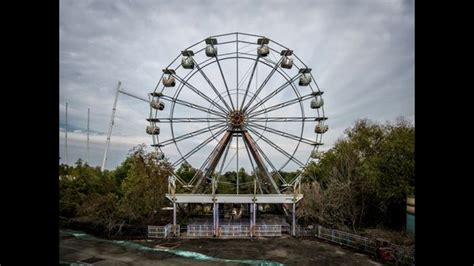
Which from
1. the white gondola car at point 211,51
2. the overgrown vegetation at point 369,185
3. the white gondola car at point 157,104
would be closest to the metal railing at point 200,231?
the overgrown vegetation at point 369,185

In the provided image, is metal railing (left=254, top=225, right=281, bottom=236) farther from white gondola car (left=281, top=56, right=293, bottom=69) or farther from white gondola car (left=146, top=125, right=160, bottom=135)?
white gondola car (left=281, top=56, right=293, bottom=69)

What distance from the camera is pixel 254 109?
14.7m

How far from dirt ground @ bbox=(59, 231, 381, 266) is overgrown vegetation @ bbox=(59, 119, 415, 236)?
77.8 inches

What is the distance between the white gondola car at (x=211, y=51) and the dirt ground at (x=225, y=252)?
886 cm

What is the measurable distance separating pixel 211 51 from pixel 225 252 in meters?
9.42

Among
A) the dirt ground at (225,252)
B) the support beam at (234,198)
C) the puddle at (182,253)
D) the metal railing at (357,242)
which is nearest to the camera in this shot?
the metal railing at (357,242)

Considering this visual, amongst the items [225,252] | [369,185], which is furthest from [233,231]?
Result: [369,185]

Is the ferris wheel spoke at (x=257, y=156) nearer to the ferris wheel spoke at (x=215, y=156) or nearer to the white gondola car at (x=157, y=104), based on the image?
the ferris wheel spoke at (x=215, y=156)

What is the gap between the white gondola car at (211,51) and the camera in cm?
1412

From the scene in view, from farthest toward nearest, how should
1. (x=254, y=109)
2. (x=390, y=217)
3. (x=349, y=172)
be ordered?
(x=254, y=109)
(x=349, y=172)
(x=390, y=217)
